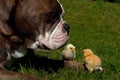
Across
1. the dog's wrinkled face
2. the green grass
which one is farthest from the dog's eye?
the green grass

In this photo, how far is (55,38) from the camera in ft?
17.0

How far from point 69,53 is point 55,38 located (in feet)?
1.93

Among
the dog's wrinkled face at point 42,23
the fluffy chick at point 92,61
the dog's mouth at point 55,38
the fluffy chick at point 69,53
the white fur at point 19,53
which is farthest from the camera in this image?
the fluffy chick at point 69,53

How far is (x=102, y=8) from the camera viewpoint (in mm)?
12117

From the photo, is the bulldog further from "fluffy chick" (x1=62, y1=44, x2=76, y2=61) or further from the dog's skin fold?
"fluffy chick" (x1=62, y1=44, x2=76, y2=61)

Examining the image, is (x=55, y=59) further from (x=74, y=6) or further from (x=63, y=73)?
(x=74, y=6)

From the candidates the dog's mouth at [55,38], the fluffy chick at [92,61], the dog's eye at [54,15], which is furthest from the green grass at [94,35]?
the dog's eye at [54,15]

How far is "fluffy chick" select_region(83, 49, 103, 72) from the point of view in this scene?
17.7 ft

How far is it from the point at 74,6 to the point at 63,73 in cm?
678

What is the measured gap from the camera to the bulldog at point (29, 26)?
5.01 m

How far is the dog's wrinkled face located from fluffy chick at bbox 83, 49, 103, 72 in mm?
390

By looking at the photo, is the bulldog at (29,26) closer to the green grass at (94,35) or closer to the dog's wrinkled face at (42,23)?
the dog's wrinkled face at (42,23)

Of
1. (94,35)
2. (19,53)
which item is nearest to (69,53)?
(19,53)

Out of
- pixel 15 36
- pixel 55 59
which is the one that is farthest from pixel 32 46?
pixel 55 59
